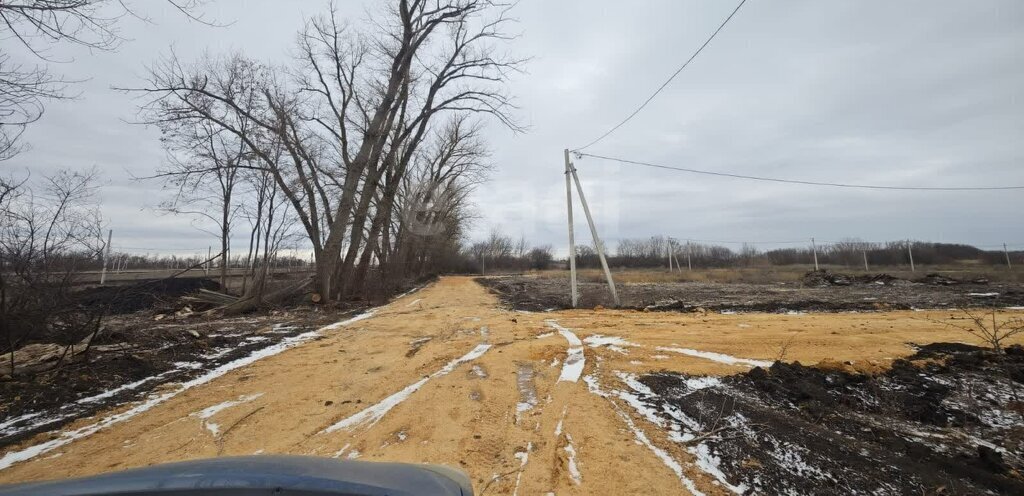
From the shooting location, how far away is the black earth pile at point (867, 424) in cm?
303

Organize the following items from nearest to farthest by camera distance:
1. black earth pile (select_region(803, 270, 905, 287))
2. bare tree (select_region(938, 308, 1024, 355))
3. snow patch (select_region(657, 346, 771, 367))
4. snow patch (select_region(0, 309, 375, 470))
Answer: snow patch (select_region(0, 309, 375, 470)) < bare tree (select_region(938, 308, 1024, 355)) < snow patch (select_region(657, 346, 771, 367)) < black earth pile (select_region(803, 270, 905, 287))

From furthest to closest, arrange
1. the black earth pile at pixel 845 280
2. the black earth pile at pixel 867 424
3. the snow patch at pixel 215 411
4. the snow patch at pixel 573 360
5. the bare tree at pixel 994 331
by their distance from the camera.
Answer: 1. the black earth pile at pixel 845 280
2. the snow patch at pixel 573 360
3. the bare tree at pixel 994 331
4. the snow patch at pixel 215 411
5. the black earth pile at pixel 867 424

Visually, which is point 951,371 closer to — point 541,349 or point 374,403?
point 541,349

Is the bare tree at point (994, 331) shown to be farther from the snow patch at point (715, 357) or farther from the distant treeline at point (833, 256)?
the distant treeline at point (833, 256)

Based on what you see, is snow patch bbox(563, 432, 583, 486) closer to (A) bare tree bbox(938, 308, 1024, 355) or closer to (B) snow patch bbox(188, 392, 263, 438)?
(B) snow patch bbox(188, 392, 263, 438)

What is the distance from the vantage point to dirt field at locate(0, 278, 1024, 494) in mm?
3172

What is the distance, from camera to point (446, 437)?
12.6 feet

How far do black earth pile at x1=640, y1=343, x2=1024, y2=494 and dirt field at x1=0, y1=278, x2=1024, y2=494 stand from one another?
0.02 meters

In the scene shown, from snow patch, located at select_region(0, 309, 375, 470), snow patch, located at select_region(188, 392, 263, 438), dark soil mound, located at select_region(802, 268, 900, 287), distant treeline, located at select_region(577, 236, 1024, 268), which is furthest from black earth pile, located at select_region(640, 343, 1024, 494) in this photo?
distant treeline, located at select_region(577, 236, 1024, 268)

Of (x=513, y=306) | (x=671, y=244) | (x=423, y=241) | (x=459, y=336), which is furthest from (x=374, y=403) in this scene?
(x=671, y=244)

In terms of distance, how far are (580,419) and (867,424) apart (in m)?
2.58

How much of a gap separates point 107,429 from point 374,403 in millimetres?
2379

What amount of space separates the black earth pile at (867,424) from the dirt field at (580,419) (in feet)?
0.07

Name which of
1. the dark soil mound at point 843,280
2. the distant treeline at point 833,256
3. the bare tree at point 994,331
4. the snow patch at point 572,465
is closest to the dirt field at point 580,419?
the snow patch at point 572,465
